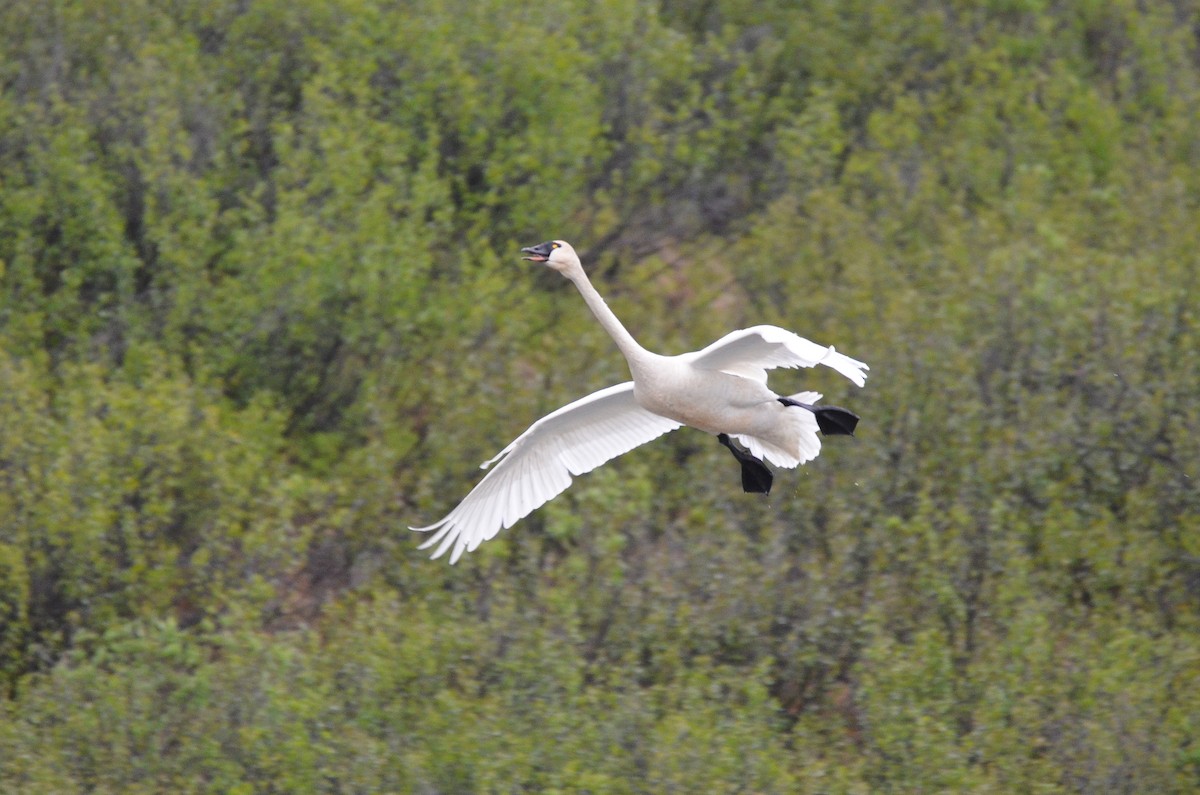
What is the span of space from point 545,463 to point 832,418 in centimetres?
167

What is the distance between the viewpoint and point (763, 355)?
34.6 feet

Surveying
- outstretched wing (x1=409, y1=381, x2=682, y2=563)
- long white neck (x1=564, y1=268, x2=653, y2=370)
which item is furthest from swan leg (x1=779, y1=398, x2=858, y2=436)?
outstretched wing (x1=409, y1=381, x2=682, y2=563)

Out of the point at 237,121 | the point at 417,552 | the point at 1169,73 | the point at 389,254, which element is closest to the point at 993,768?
the point at 417,552

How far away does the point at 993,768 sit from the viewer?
13.4 metres

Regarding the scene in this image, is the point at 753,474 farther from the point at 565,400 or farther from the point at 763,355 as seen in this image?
the point at 565,400

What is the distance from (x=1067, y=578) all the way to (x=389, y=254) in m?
5.64

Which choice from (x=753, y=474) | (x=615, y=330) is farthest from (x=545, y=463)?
(x=615, y=330)

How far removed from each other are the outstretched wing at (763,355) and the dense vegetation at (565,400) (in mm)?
2911

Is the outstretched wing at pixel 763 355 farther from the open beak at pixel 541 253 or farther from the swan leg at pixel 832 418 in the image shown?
the open beak at pixel 541 253

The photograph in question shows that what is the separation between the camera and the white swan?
34.6 ft

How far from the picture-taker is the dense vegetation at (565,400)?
13.5 metres

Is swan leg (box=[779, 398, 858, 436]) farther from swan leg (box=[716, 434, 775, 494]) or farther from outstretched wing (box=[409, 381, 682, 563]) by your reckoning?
outstretched wing (box=[409, 381, 682, 563])

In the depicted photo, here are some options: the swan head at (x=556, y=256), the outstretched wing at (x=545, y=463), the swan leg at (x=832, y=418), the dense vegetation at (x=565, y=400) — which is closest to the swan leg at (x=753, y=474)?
the outstretched wing at (x=545, y=463)

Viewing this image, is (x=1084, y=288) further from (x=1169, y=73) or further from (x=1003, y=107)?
(x=1169, y=73)
